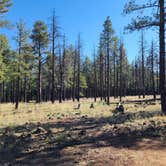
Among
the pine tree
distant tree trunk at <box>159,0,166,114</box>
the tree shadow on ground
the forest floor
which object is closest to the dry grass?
distant tree trunk at <box>159,0,166,114</box>

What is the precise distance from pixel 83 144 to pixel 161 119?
→ 520 centimetres

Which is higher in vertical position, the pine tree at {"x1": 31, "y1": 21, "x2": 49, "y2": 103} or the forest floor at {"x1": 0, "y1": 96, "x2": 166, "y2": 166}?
the pine tree at {"x1": 31, "y1": 21, "x2": 49, "y2": 103}

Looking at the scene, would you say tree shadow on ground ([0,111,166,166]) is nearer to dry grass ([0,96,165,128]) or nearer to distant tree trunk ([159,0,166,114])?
distant tree trunk ([159,0,166,114])

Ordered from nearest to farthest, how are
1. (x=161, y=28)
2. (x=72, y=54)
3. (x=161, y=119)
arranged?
(x=161, y=119), (x=161, y=28), (x=72, y=54)

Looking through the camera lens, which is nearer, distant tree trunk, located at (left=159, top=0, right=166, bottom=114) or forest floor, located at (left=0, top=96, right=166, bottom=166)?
forest floor, located at (left=0, top=96, right=166, bottom=166)

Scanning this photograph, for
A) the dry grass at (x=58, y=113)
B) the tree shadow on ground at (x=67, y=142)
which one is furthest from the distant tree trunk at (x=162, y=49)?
the tree shadow on ground at (x=67, y=142)

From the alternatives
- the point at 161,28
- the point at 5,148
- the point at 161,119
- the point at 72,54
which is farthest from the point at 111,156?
the point at 72,54

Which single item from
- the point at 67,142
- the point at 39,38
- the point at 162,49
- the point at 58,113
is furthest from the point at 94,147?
the point at 39,38

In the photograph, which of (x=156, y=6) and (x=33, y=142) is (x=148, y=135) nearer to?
(x=33, y=142)

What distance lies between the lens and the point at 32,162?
36.1 ft

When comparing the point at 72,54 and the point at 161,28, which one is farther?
the point at 72,54

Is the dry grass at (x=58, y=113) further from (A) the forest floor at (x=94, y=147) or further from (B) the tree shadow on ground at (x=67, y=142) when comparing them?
(A) the forest floor at (x=94, y=147)

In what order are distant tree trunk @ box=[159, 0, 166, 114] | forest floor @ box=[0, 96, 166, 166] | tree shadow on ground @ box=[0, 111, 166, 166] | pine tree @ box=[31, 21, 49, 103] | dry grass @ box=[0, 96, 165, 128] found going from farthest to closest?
pine tree @ box=[31, 21, 49, 103] < dry grass @ box=[0, 96, 165, 128] < distant tree trunk @ box=[159, 0, 166, 114] < tree shadow on ground @ box=[0, 111, 166, 166] < forest floor @ box=[0, 96, 166, 166]

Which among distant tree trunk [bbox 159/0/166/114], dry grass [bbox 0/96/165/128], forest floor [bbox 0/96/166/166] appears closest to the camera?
forest floor [bbox 0/96/166/166]
